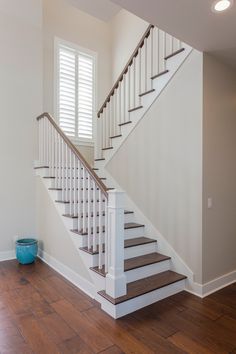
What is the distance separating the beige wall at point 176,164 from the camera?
2928 mm

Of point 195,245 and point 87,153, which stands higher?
point 87,153

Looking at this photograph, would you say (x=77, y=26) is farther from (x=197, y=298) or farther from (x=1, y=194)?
(x=197, y=298)

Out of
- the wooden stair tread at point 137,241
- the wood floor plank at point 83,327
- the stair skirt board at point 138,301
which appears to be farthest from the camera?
the wooden stair tread at point 137,241

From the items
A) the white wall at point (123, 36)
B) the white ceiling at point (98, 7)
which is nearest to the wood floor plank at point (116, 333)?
the white wall at point (123, 36)

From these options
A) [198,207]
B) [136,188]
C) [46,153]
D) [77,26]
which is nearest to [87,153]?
[46,153]

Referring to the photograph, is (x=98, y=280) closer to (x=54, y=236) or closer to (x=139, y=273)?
(x=139, y=273)

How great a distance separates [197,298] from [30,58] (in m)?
4.47

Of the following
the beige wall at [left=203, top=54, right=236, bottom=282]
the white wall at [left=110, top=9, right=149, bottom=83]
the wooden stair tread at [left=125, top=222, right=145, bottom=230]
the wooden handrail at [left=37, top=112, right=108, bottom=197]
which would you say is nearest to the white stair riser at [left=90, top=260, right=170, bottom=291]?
the beige wall at [left=203, top=54, right=236, bottom=282]

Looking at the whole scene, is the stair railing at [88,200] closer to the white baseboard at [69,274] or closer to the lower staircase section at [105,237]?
the lower staircase section at [105,237]


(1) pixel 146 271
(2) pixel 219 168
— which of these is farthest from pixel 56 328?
(2) pixel 219 168

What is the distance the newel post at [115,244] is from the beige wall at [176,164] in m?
0.96

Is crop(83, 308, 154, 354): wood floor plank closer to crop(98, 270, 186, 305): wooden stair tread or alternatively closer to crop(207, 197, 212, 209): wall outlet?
crop(98, 270, 186, 305): wooden stair tread

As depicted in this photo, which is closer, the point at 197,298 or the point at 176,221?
the point at 197,298

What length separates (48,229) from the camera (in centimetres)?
399
